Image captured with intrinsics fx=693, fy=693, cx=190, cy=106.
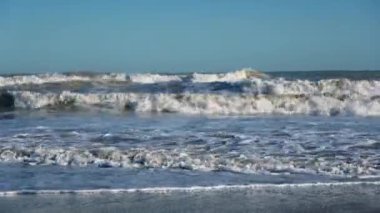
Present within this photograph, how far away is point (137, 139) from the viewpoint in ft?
36.8

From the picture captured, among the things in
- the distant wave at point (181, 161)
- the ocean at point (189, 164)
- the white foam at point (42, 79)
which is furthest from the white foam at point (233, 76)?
the distant wave at point (181, 161)

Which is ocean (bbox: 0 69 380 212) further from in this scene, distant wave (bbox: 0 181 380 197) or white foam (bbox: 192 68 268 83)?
white foam (bbox: 192 68 268 83)

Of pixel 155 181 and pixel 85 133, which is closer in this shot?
pixel 155 181

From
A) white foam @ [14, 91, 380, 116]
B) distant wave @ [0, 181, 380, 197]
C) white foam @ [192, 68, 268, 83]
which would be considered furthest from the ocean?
white foam @ [192, 68, 268, 83]

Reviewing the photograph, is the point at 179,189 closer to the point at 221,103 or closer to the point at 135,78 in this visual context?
the point at 221,103

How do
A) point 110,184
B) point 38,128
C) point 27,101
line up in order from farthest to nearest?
point 27,101 → point 38,128 → point 110,184

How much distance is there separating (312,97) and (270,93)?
250 cm

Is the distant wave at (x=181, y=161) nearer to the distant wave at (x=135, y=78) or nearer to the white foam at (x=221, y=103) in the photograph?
the white foam at (x=221, y=103)

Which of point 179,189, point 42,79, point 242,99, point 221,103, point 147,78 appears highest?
point 147,78

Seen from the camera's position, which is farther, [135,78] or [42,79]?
[135,78]

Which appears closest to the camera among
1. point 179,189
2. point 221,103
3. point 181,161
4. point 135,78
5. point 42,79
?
point 179,189

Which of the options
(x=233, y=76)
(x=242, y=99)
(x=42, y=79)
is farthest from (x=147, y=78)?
(x=242, y=99)

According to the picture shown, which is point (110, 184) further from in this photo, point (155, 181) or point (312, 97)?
point (312, 97)

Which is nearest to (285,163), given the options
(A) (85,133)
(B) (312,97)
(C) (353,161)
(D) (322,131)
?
(C) (353,161)
